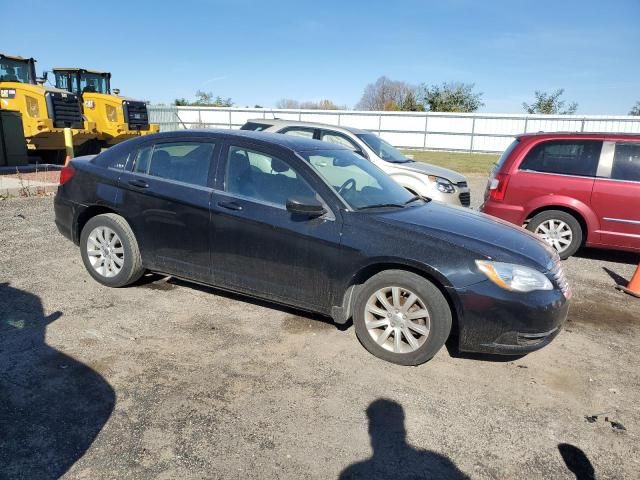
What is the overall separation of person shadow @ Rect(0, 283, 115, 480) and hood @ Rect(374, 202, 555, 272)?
2.40 m

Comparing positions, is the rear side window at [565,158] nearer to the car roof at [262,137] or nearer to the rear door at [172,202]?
the car roof at [262,137]

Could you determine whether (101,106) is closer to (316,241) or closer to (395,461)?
(316,241)

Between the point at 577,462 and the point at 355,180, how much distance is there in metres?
2.72

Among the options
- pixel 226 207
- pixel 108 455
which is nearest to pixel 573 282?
pixel 226 207

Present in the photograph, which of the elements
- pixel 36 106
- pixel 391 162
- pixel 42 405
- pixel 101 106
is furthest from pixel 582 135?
pixel 101 106

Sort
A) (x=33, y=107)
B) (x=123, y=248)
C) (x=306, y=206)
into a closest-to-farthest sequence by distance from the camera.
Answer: (x=306, y=206) < (x=123, y=248) < (x=33, y=107)

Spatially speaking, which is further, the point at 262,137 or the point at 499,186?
the point at 499,186

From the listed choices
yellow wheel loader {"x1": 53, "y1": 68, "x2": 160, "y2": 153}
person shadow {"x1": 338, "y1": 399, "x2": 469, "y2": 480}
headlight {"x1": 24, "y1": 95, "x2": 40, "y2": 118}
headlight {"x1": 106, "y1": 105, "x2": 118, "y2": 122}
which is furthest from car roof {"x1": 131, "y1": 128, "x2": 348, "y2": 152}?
headlight {"x1": 106, "y1": 105, "x2": 118, "y2": 122}

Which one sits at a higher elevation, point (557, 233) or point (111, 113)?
point (111, 113)

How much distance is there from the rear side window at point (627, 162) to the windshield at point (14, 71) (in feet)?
54.2

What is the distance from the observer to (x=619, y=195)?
20.7 feet

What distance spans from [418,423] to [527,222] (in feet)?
16.0

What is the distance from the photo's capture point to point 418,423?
9.50 ft

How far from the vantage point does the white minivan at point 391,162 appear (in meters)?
8.02
